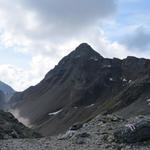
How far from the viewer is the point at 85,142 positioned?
3938cm

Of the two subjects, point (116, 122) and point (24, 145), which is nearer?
point (24, 145)

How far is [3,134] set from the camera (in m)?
50.5

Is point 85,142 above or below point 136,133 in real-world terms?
below

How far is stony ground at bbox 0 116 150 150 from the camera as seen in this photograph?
36444 millimetres

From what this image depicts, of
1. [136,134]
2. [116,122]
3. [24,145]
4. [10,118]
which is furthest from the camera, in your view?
[10,118]

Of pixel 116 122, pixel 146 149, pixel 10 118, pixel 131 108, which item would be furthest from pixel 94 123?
pixel 131 108

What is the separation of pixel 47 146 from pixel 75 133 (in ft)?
18.5

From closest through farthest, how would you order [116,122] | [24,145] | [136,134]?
[136,134] < [24,145] < [116,122]

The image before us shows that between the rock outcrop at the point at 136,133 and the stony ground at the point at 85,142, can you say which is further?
the rock outcrop at the point at 136,133

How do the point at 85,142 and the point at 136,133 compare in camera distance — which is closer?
the point at 136,133

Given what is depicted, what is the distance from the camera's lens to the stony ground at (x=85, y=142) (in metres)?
36.4

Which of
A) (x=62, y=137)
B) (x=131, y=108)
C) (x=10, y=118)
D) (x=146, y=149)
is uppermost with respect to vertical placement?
(x=131, y=108)

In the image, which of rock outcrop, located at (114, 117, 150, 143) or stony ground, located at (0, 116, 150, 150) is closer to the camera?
stony ground, located at (0, 116, 150, 150)

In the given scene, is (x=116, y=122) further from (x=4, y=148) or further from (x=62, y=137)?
(x=4, y=148)
